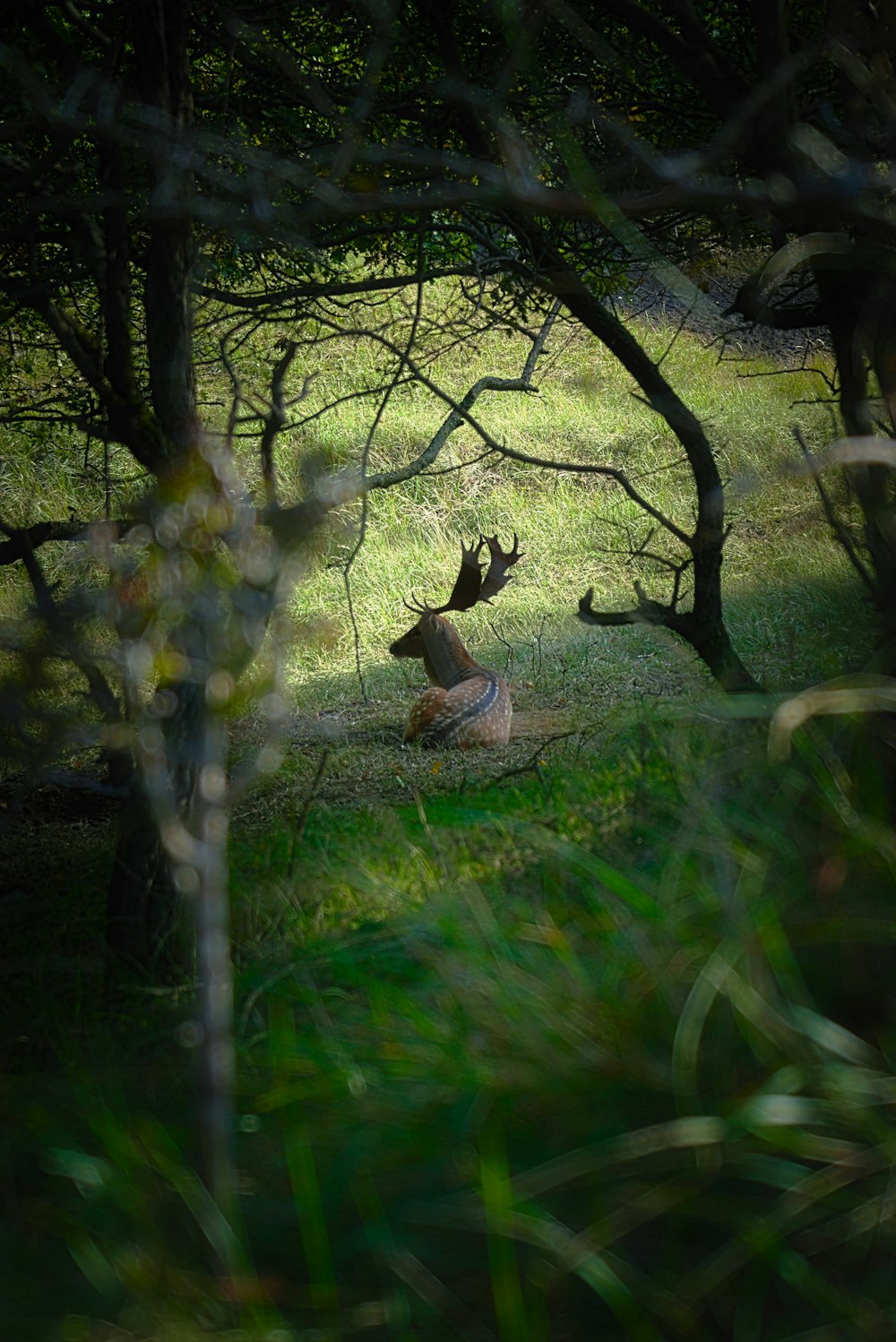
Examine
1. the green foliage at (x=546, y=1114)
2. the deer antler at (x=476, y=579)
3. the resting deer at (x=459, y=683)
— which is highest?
the deer antler at (x=476, y=579)

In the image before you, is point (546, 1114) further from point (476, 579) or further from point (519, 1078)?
point (476, 579)

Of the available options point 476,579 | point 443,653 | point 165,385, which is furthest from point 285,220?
point 476,579

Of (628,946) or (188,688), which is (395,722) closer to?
(188,688)

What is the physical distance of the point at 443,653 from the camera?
660 cm

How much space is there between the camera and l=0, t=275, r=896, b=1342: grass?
1737 mm

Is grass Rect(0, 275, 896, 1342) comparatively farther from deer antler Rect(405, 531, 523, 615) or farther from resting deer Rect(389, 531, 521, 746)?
deer antler Rect(405, 531, 523, 615)

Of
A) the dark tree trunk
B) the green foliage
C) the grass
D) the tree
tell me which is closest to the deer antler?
the tree

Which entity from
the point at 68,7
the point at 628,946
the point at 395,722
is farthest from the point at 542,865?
the point at 395,722

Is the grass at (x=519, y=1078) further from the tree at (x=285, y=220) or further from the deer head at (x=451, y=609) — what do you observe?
the deer head at (x=451, y=609)

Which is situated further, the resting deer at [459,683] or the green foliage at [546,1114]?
the resting deer at [459,683]

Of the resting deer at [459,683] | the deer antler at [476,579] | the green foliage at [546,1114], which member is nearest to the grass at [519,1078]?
the green foliage at [546,1114]

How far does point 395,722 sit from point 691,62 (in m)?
3.43

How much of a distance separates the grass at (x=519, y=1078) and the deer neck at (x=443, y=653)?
2.73 metres

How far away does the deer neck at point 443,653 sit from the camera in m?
6.49
